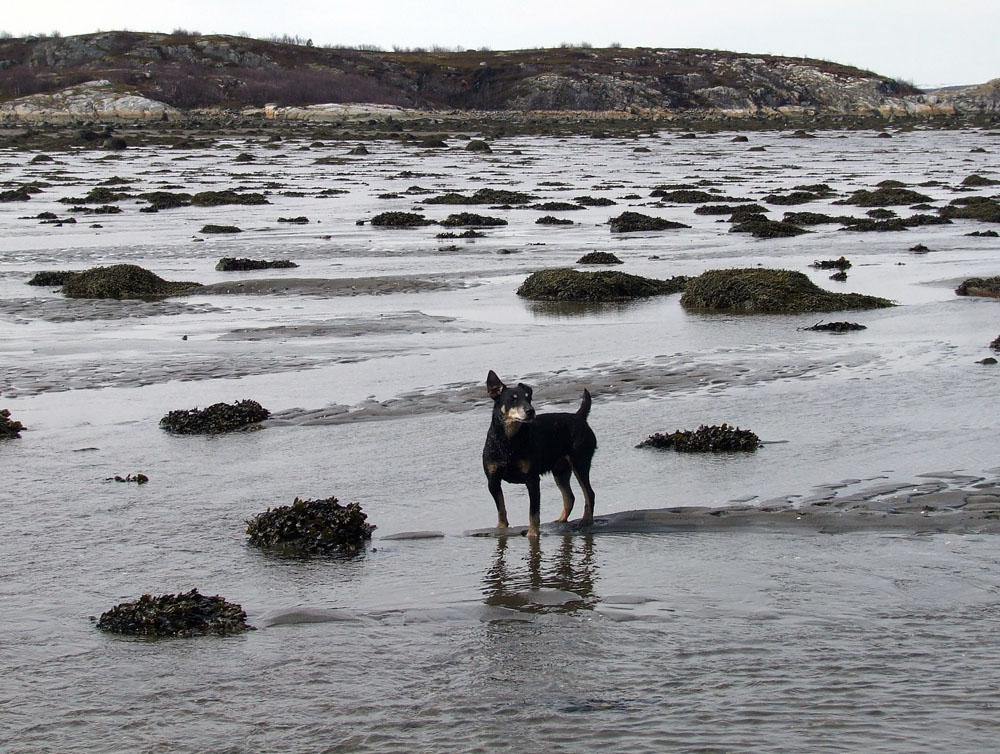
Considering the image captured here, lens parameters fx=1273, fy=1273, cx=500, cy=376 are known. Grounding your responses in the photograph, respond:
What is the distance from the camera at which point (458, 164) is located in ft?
196

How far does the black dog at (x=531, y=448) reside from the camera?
7.75 metres

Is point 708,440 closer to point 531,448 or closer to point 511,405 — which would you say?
point 531,448

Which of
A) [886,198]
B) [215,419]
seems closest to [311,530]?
[215,419]

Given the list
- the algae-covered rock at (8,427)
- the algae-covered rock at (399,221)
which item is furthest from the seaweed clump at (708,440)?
the algae-covered rock at (399,221)

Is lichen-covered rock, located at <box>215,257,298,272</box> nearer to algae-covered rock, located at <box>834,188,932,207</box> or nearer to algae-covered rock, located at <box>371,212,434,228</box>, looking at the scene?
algae-covered rock, located at <box>371,212,434,228</box>

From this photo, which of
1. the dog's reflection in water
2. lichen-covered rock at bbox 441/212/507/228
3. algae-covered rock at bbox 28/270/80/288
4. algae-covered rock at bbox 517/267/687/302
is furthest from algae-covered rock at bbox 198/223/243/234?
the dog's reflection in water

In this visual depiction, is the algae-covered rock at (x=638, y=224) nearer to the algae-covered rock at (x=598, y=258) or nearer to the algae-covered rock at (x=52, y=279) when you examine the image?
the algae-covered rock at (x=598, y=258)

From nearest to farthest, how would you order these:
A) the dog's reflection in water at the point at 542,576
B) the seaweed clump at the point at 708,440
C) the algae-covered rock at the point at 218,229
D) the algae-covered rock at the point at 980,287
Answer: the dog's reflection in water at the point at 542,576 < the seaweed clump at the point at 708,440 < the algae-covered rock at the point at 980,287 < the algae-covered rock at the point at 218,229

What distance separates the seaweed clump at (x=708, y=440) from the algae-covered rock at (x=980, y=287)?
9713 millimetres

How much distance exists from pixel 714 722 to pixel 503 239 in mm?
23867

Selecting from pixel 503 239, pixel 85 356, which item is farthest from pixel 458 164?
pixel 85 356

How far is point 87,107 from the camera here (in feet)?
373

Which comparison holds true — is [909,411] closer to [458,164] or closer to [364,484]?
[364,484]

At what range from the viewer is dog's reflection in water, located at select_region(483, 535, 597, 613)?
6.77 metres
